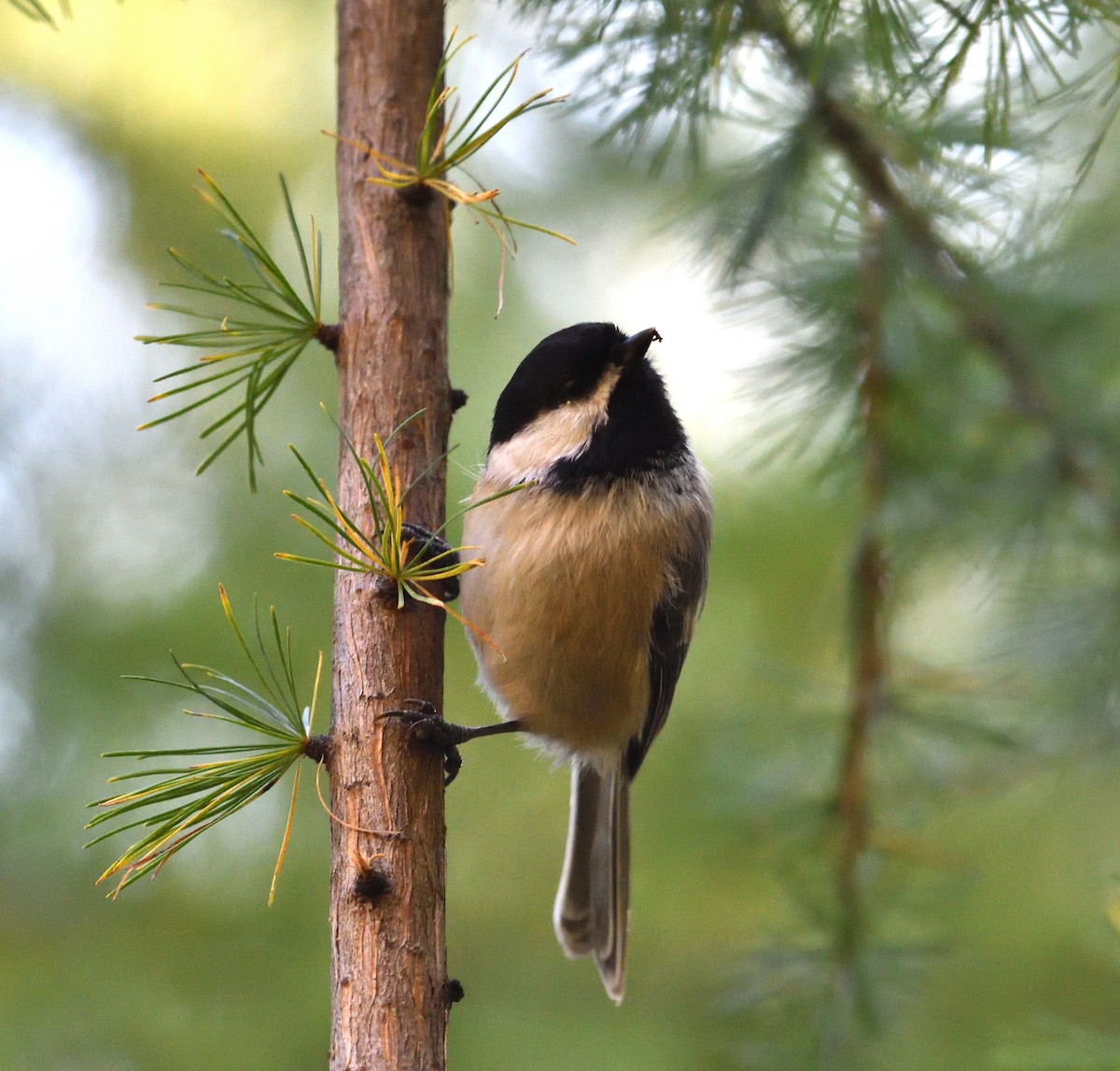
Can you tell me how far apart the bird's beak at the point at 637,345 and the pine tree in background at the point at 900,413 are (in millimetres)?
242

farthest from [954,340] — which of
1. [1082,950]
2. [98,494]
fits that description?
[98,494]

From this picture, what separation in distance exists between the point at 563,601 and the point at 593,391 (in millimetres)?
381

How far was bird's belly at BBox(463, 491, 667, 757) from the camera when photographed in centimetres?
191

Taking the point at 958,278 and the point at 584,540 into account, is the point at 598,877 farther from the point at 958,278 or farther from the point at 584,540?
the point at 958,278

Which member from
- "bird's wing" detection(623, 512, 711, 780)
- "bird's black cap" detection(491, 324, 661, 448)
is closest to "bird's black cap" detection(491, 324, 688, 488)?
"bird's black cap" detection(491, 324, 661, 448)

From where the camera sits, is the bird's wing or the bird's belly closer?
the bird's belly

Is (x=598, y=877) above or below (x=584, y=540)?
below

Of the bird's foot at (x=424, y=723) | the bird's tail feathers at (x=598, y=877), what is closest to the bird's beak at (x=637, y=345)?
the bird's foot at (x=424, y=723)

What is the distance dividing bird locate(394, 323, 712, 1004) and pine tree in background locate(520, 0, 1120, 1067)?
0.27 metres

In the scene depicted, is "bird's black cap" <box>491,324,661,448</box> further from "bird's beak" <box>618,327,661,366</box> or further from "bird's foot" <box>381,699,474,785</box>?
"bird's foot" <box>381,699,474,785</box>

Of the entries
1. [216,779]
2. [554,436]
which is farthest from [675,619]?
[216,779]

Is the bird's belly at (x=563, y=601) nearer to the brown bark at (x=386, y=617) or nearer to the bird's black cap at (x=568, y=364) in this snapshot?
the bird's black cap at (x=568, y=364)

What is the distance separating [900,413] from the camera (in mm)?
2082

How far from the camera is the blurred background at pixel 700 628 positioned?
2002 millimetres
